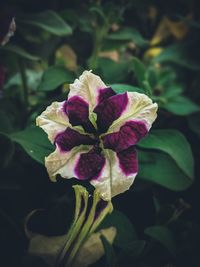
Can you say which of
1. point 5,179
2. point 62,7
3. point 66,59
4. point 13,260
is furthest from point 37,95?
point 13,260

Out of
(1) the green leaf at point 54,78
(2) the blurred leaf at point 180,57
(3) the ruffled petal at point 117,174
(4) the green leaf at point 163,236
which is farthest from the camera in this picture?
(2) the blurred leaf at point 180,57

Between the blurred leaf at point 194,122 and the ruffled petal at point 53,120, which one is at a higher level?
the ruffled petal at point 53,120

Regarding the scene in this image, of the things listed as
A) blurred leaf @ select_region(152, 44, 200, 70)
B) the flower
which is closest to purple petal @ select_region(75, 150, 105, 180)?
the flower

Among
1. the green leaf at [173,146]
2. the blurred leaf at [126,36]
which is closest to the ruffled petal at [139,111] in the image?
the green leaf at [173,146]

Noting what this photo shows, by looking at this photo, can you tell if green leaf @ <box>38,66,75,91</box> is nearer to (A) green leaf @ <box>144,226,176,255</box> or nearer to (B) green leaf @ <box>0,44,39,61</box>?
(B) green leaf @ <box>0,44,39,61</box>

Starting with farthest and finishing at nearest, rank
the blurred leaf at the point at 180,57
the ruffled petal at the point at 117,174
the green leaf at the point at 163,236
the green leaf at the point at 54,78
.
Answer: the blurred leaf at the point at 180,57 → the green leaf at the point at 54,78 → the green leaf at the point at 163,236 → the ruffled petal at the point at 117,174

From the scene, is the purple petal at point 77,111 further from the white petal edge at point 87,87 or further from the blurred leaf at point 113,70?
the blurred leaf at point 113,70

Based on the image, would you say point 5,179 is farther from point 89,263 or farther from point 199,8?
point 199,8
